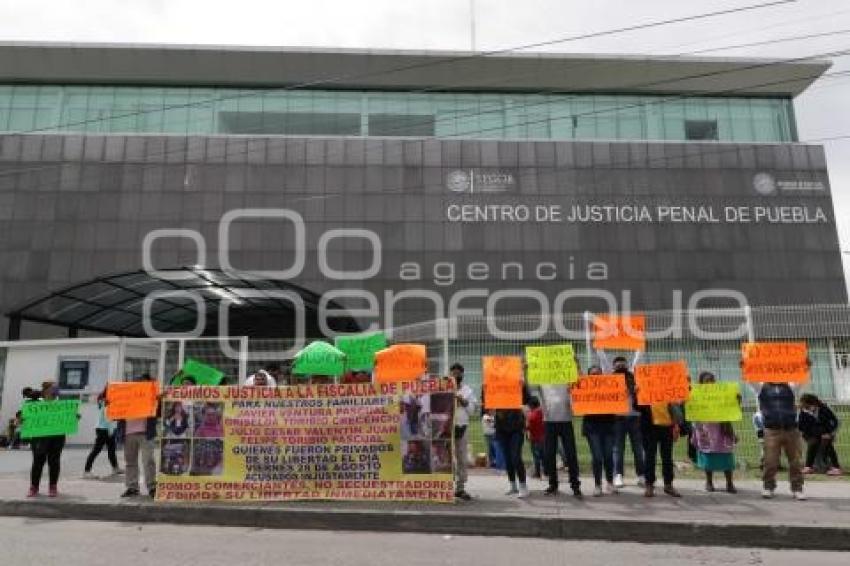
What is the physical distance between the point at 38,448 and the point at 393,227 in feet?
100

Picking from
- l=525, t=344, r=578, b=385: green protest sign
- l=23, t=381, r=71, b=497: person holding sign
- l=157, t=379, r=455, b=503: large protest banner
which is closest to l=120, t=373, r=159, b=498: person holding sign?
l=157, t=379, r=455, b=503: large protest banner

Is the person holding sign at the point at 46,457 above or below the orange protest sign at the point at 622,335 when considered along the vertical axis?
below

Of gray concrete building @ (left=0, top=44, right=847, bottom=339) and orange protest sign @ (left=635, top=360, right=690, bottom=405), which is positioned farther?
gray concrete building @ (left=0, top=44, right=847, bottom=339)

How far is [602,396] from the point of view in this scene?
10.0 m

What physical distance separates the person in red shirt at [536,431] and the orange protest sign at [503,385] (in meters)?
1.86

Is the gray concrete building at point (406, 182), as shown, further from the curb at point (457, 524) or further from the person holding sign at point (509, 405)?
the curb at point (457, 524)

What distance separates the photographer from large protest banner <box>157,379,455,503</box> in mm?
9500

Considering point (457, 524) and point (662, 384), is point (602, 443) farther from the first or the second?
point (457, 524)

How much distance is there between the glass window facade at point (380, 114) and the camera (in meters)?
43.7

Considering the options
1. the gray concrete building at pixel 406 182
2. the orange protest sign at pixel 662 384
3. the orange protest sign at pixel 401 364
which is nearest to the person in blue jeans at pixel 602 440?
the orange protest sign at pixel 662 384

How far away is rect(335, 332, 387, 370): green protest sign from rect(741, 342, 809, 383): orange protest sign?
19.7 ft

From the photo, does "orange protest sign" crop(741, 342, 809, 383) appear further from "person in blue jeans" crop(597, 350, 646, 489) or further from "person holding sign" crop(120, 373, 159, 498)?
"person holding sign" crop(120, 373, 159, 498)

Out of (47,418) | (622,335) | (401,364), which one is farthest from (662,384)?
(47,418)

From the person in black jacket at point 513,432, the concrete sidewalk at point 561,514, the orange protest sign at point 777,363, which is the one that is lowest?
the concrete sidewalk at point 561,514
